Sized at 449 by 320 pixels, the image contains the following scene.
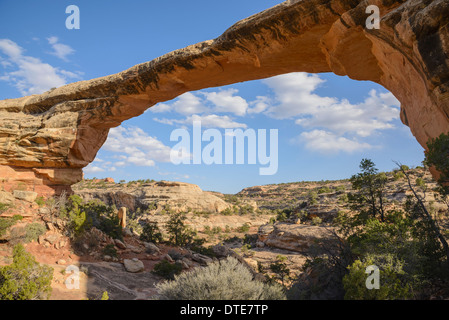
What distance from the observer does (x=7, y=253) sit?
37.0 feet

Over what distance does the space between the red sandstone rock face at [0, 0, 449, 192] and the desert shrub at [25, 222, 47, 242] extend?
3072mm

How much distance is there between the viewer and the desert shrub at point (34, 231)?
39.6 feet

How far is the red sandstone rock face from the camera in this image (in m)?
6.82

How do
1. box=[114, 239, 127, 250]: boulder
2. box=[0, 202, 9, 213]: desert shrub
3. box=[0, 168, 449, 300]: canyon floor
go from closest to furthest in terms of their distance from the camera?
box=[0, 168, 449, 300]: canyon floor, box=[0, 202, 9, 213]: desert shrub, box=[114, 239, 127, 250]: boulder

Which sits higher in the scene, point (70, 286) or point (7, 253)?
point (7, 253)

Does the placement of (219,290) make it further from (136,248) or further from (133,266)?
(136,248)

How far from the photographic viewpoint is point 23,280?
725cm

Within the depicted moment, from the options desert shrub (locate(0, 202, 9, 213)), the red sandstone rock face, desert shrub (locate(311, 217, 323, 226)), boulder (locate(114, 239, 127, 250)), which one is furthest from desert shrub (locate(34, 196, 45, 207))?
desert shrub (locate(311, 217, 323, 226))

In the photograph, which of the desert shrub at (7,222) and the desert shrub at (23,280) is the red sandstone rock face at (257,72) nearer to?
the desert shrub at (7,222)

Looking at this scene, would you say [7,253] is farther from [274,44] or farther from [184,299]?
[274,44]

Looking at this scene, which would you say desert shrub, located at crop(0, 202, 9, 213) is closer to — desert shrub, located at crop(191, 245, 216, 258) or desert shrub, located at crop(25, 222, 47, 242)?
desert shrub, located at crop(25, 222, 47, 242)

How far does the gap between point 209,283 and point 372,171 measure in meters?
10.1

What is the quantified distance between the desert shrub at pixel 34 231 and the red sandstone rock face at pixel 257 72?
3072 mm

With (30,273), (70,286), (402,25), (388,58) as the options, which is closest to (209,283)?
(30,273)
